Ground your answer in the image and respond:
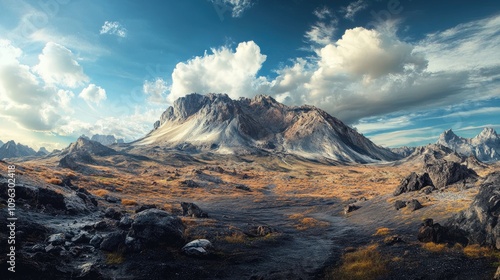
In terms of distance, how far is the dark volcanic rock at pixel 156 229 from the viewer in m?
28.3

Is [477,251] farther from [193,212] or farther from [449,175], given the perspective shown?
[193,212]

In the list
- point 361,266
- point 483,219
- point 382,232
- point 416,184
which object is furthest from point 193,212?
point 416,184

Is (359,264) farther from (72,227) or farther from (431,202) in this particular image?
(72,227)

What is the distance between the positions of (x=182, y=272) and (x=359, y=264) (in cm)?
1525

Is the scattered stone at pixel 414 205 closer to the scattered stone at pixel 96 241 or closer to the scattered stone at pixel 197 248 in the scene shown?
the scattered stone at pixel 197 248

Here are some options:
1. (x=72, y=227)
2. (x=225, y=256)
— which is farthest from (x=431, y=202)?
(x=72, y=227)

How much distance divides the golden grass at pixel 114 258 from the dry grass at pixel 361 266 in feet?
58.3

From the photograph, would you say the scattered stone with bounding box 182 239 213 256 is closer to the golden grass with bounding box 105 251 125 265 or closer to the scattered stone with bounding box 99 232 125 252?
the golden grass with bounding box 105 251 125 265

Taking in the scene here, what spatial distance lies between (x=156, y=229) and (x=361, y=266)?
19606 mm

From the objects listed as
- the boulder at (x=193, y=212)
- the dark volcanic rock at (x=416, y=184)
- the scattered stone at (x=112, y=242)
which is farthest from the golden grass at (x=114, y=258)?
the dark volcanic rock at (x=416, y=184)

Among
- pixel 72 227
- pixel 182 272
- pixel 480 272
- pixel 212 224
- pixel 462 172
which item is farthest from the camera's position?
pixel 462 172

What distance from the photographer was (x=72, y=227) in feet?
105

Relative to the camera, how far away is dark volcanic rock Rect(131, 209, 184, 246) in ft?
92.8

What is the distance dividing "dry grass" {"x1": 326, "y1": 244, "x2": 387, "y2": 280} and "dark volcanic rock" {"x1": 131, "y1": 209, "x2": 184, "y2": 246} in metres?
15.4
